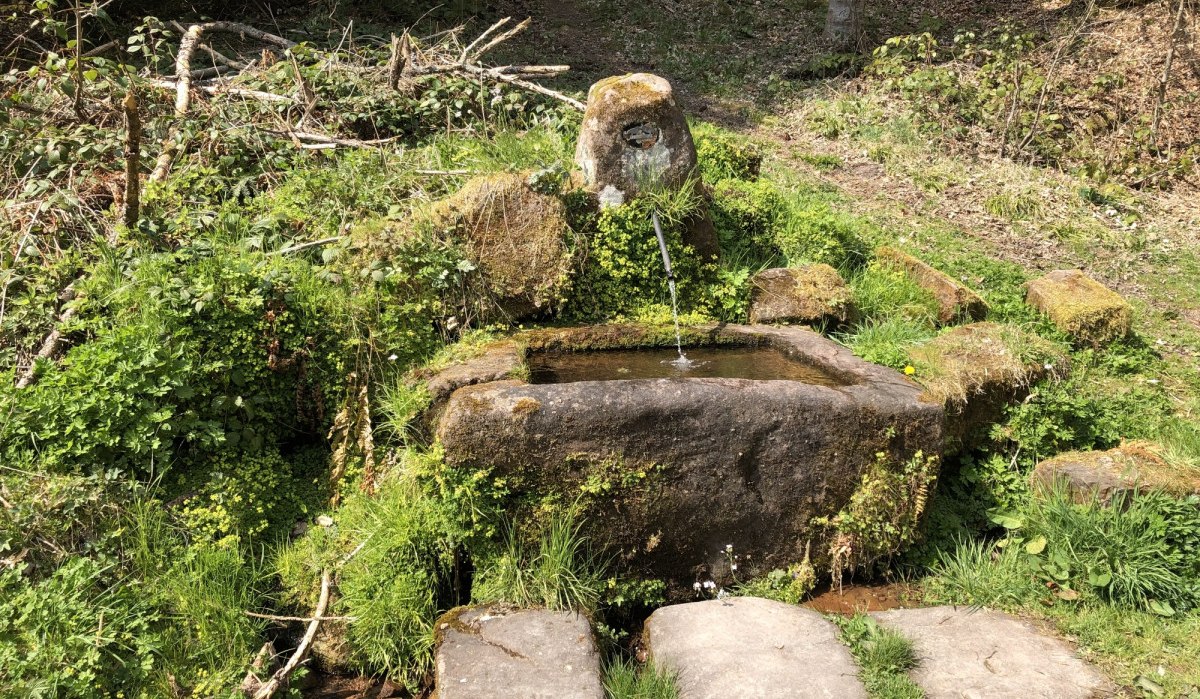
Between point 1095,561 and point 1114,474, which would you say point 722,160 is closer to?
point 1114,474

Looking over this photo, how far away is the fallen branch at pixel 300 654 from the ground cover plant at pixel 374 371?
0.07m

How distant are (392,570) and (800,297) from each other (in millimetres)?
3129

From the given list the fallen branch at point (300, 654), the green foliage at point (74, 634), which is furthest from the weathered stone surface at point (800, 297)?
the green foliage at point (74, 634)

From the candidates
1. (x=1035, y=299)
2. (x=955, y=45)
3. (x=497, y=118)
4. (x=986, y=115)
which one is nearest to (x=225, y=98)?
(x=497, y=118)

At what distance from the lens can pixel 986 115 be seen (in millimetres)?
9914

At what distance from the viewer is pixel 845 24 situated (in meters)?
12.2

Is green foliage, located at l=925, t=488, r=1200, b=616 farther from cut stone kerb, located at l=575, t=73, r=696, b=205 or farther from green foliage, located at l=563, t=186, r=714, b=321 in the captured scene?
cut stone kerb, located at l=575, t=73, r=696, b=205

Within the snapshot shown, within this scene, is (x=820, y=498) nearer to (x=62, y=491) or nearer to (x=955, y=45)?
(x=62, y=491)

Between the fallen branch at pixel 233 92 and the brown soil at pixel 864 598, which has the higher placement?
the fallen branch at pixel 233 92

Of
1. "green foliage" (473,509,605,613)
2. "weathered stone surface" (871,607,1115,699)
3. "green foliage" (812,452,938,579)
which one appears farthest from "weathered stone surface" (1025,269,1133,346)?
"green foliage" (473,509,605,613)

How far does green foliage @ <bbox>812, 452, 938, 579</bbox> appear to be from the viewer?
14.3 feet

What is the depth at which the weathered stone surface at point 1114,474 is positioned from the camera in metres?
4.32

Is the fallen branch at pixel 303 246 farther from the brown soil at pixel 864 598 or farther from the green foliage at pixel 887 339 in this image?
the brown soil at pixel 864 598

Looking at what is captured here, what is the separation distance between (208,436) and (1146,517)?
187 inches
